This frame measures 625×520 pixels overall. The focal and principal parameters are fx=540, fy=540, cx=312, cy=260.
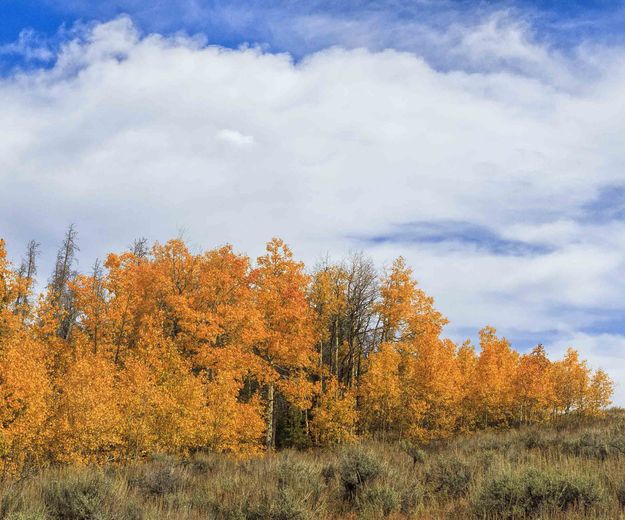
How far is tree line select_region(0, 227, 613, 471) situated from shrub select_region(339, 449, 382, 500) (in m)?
13.0

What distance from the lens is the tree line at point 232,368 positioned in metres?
22.4

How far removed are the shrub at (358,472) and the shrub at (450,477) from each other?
1.39 m

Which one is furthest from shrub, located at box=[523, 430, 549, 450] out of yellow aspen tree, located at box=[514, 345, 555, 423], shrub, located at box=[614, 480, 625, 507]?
yellow aspen tree, located at box=[514, 345, 555, 423]

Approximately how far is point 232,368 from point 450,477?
69.5 ft

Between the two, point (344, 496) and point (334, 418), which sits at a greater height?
point (334, 418)

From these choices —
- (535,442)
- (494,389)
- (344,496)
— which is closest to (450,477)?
(344,496)

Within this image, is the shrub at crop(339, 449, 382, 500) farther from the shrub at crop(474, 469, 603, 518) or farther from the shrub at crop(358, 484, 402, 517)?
the shrub at crop(474, 469, 603, 518)

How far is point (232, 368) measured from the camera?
31.9 metres

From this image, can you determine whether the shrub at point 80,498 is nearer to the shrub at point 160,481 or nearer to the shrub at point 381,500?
the shrub at point 160,481

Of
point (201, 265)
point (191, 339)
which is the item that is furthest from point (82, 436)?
point (201, 265)

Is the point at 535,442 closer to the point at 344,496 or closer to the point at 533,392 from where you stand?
the point at 344,496

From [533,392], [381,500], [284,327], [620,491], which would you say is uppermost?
[284,327]

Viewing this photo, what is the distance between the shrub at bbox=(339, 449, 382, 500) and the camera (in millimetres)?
11424

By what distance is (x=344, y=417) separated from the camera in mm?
31938
